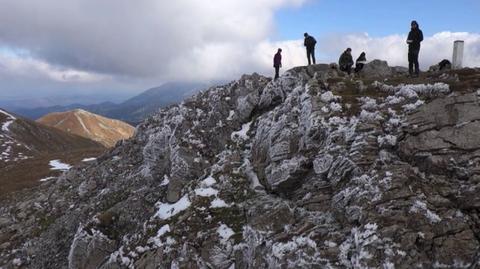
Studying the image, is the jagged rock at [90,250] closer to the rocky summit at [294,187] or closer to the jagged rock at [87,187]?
the rocky summit at [294,187]

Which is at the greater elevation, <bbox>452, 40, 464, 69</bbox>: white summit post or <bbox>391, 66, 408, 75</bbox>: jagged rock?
<bbox>452, 40, 464, 69</bbox>: white summit post

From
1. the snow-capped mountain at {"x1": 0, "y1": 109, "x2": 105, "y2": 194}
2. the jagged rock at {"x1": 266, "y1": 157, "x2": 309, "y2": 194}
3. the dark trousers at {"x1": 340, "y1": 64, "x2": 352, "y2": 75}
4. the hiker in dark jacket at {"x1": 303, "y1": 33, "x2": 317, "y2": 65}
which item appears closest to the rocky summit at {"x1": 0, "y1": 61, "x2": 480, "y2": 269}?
the jagged rock at {"x1": 266, "y1": 157, "x2": 309, "y2": 194}

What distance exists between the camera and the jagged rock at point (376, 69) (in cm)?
3619

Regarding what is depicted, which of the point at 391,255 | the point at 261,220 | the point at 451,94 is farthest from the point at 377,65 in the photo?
the point at 391,255

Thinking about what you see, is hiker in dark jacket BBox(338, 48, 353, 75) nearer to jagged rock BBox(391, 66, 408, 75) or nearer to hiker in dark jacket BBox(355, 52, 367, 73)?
hiker in dark jacket BBox(355, 52, 367, 73)

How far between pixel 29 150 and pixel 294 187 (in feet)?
431

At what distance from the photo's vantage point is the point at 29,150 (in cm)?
13412

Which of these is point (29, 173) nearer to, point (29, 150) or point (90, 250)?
point (29, 150)

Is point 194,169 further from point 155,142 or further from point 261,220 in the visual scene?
point 261,220

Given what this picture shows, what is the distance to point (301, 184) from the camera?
23.2 m

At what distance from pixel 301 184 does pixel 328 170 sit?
2.08 m

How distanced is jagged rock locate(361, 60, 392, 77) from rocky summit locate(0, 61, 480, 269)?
151 millimetres

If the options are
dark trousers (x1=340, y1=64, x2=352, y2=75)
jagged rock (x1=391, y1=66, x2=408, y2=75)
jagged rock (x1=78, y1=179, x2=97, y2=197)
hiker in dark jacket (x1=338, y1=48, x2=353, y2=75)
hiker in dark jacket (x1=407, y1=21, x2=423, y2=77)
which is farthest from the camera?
jagged rock (x1=78, y1=179, x2=97, y2=197)

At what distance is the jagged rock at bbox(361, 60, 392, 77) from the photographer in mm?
36194
